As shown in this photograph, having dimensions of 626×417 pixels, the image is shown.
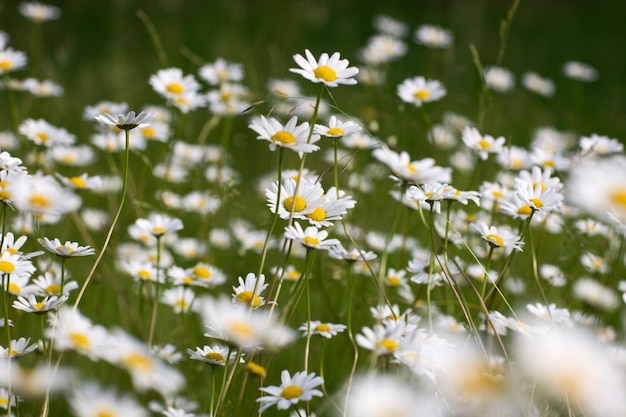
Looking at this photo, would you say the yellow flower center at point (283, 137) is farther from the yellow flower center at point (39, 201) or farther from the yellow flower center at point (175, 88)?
the yellow flower center at point (175, 88)

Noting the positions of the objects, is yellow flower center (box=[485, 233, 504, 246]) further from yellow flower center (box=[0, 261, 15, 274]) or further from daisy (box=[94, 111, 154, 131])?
yellow flower center (box=[0, 261, 15, 274])

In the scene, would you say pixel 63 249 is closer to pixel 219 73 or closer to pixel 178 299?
pixel 178 299

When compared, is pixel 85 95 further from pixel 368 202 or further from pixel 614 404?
pixel 614 404

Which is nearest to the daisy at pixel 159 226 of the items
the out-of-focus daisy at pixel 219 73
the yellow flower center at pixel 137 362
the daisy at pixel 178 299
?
the daisy at pixel 178 299

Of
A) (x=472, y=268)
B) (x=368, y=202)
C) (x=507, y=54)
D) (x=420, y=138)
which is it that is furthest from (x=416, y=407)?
(x=507, y=54)

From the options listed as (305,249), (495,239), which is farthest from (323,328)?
(495,239)

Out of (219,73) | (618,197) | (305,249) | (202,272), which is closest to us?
(618,197)
